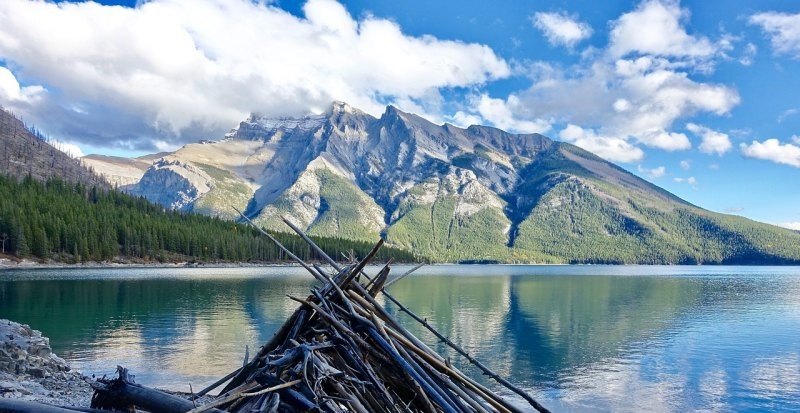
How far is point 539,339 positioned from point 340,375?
45206 millimetres

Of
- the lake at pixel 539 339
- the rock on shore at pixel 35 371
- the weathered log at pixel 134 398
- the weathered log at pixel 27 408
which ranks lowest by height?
the lake at pixel 539 339

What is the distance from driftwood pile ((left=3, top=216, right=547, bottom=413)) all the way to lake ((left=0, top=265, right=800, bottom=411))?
22.3 metres

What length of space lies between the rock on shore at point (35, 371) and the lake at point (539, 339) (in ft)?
16.5

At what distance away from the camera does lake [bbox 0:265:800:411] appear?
30.6 meters

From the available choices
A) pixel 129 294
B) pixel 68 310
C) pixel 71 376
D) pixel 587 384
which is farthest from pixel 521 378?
pixel 129 294

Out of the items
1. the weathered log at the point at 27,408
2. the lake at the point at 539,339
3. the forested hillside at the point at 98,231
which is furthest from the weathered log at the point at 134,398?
the forested hillside at the point at 98,231

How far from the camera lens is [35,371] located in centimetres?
2075

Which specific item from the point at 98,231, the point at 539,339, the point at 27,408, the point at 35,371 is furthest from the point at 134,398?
the point at 98,231

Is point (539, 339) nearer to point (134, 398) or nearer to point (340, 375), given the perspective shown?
point (340, 375)

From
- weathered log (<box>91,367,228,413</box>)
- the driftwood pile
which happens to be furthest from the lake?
weathered log (<box>91,367,228,413</box>)

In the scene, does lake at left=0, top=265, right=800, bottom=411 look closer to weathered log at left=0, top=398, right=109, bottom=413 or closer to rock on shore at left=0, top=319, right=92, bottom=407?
rock on shore at left=0, top=319, right=92, bottom=407

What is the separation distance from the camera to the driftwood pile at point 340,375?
17.4ft

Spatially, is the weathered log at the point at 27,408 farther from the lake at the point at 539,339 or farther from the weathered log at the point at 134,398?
the lake at the point at 539,339

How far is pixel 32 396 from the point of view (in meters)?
14.7
